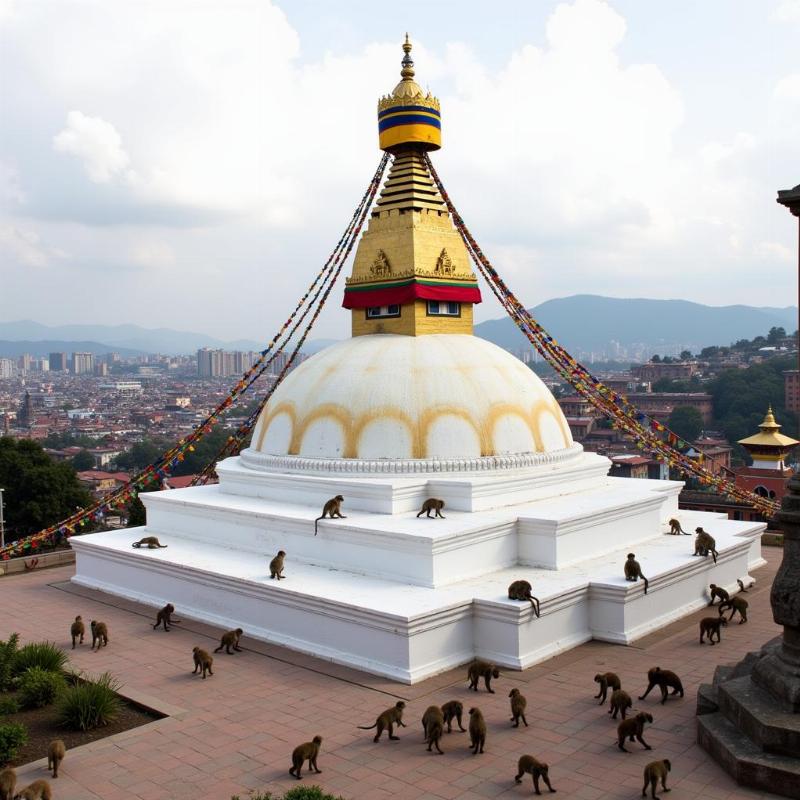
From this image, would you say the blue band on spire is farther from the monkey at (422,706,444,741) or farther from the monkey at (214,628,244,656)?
the monkey at (422,706,444,741)

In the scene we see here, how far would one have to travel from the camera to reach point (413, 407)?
1260 centimetres

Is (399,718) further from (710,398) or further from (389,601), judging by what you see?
(710,398)

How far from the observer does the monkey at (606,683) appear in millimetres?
8250

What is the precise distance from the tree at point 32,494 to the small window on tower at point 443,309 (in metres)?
11.7

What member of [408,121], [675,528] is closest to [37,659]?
[675,528]

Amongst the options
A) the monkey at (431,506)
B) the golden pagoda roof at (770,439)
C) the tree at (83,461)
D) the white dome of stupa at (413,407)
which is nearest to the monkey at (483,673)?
the monkey at (431,506)

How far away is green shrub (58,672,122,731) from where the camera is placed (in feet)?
26.3

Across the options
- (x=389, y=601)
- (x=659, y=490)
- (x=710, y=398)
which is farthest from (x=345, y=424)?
(x=710, y=398)

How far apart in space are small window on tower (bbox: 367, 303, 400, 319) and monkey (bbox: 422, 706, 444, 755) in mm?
8191

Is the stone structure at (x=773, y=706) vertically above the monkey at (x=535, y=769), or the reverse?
the stone structure at (x=773, y=706)

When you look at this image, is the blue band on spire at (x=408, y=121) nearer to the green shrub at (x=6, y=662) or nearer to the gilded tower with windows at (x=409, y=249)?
the gilded tower with windows at (x=409, y=249)

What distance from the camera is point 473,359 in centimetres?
1351

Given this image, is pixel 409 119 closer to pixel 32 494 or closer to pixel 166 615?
pixel 166 615

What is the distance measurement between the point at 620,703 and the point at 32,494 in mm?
17043
